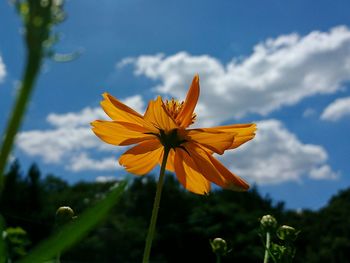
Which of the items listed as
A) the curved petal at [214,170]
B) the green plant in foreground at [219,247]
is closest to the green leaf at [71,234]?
the curved petal at [214,170]

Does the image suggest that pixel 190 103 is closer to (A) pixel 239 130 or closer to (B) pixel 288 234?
(A) pixel 239 130

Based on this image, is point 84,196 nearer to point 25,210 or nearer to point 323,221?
point 25,210

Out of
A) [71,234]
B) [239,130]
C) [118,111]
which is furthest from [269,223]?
[71,234]

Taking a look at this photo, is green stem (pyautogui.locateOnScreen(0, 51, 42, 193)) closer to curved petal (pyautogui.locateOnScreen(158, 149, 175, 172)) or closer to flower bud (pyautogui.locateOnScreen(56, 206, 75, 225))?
flower bud (pyautogui.locateOnScreen(56, 206, 75, 225))

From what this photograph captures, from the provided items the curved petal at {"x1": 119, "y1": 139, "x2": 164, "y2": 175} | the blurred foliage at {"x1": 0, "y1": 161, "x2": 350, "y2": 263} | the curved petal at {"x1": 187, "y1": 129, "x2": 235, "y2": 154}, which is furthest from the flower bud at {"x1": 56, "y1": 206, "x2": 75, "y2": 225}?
the blurred foliage at {"x1": 0, "y1": 161, "x2": 350, "y2": 263}

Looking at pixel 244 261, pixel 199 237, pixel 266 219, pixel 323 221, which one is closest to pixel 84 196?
pixel 199 237

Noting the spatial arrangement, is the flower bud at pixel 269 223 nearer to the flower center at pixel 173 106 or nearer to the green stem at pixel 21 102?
the flower center at pixel 173 106

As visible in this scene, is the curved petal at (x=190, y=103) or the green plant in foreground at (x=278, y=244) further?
the curved petal at (x=190, y=103)
